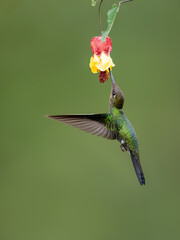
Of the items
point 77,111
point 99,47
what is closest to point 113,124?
point 99,47

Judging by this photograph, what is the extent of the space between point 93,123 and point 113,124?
0.13 meters

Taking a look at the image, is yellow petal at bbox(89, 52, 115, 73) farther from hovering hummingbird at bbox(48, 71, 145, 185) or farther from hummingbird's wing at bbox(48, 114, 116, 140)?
hummingbird's wing at bbox(48, 114, 116, 140)

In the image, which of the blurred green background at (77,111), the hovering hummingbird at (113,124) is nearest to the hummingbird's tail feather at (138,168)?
the hovering hummingbird at (113,124)

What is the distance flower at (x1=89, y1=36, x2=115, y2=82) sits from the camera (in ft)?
5.66

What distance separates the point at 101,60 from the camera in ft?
5.77

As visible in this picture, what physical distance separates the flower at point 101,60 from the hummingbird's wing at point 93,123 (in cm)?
16

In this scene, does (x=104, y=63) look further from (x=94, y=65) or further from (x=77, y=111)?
(x=77, y=111)

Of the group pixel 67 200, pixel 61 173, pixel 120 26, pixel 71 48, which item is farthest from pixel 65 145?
pixel 120 26

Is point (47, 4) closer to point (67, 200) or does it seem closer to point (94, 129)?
point (67, 200)

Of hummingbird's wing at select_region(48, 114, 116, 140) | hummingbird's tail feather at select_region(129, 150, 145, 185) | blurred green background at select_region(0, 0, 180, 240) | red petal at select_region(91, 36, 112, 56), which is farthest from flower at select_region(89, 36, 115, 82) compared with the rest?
blurred green background at select_region(0, 0, 180, 240)

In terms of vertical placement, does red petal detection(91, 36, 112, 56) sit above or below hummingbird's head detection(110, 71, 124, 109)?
above

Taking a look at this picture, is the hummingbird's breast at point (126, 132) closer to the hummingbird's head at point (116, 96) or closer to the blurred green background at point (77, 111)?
the hummingbird's head at point (116, 96)

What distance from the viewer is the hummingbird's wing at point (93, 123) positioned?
1.62 meters

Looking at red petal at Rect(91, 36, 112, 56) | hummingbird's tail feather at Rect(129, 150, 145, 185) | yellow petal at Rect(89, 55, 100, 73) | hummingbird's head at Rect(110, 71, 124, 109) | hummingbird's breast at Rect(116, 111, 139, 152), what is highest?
red petal at Rect(91, 36, 112, 56)
